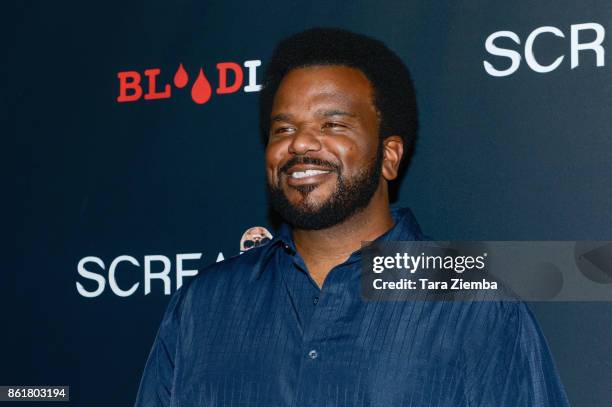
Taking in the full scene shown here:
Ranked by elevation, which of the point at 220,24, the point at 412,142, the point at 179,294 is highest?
the point at 220,24

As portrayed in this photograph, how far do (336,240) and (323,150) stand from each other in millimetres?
165

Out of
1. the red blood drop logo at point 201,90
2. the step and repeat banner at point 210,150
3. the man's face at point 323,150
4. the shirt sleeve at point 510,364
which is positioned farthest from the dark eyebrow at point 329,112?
the red blood drop logo at point 201,90

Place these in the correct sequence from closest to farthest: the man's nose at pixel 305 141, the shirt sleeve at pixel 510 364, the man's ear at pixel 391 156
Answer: the shirt sleeve at pixel 510 364 → the man's nose at pixel 305 141 → the man's ear at pixel 391 156

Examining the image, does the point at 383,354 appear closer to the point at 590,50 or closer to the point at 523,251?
the point at 523,251

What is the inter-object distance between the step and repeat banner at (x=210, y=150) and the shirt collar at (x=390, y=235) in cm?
19

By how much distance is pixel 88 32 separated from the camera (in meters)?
2.08

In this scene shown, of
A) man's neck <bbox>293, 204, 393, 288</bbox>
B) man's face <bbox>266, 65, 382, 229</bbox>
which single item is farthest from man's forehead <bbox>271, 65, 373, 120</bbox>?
man's neck <bbox>293, 204, 393, 288</bbox>

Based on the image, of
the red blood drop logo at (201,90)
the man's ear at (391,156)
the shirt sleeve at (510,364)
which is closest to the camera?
the shirt sleeve at (510,364)

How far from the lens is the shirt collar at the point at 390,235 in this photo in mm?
1536

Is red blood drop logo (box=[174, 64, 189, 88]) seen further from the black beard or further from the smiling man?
the black beard

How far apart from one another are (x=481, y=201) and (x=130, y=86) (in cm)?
85

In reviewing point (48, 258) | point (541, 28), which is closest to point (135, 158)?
point (48, 258)

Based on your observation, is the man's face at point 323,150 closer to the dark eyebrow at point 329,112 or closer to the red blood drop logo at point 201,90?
the dark eyebrow at point 329,112

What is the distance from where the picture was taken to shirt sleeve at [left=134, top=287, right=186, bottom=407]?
156cm
